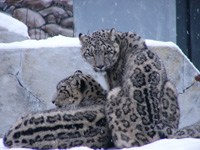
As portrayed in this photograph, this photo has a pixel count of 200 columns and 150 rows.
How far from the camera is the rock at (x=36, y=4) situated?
1117 centimetres

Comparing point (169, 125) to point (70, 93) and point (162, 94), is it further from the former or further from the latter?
point (70, 93)

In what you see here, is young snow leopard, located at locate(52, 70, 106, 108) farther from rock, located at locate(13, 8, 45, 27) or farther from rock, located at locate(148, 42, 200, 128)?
rock, located at locate(13, 8, 45, 27)

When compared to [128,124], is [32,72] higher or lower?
higher

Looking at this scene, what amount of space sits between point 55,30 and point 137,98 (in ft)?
23.7

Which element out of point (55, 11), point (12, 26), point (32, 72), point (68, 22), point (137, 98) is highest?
point (55, 11)

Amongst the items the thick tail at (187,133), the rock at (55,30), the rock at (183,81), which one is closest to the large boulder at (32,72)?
the rock at (183,81)

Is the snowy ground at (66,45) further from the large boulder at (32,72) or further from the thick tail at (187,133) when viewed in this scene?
the thick tail at (187,133)

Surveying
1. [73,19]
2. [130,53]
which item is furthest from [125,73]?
[73,19]

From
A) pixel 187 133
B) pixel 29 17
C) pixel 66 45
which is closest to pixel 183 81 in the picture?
pixel 66 45

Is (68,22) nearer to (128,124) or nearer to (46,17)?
(46,17)

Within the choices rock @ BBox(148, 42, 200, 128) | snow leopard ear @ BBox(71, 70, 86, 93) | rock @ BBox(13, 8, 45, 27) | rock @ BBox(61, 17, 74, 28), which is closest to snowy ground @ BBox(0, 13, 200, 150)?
rock @ BBox(148, 42, 200, 128)

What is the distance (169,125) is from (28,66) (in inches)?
141

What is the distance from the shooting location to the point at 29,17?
11242 millimetres

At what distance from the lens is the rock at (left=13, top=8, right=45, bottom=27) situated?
36.2ft
